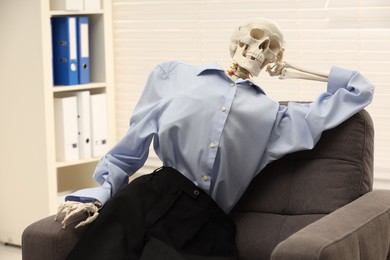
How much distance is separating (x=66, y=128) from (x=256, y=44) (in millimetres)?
1510

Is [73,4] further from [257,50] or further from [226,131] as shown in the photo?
[226,131]

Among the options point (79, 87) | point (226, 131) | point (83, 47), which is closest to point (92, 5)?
point (83, 47)

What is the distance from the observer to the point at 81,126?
4.12 meters

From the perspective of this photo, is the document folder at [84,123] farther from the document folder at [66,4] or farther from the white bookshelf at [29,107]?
the document folder at [66,4]

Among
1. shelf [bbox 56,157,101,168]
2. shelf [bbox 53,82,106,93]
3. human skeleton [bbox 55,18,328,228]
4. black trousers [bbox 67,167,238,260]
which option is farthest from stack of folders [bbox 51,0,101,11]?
black trousers [bbox 67,167,238,260]

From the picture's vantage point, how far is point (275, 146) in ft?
9.01

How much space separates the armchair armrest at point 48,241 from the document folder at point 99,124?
170cm

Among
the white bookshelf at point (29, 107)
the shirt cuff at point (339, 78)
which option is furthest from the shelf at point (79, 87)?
the shirt cuff at point (339, 78)

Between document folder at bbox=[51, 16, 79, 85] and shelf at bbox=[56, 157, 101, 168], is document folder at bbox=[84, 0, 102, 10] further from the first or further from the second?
shelf at bbox=[56, 157, 101, 168]

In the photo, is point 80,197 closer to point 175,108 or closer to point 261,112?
point 175,108

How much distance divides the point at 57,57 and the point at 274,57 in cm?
153

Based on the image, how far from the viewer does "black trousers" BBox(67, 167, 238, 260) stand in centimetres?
245

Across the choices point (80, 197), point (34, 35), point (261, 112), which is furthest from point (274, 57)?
point (34, 35)

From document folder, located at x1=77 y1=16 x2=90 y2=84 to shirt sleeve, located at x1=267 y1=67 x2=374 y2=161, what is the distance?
159 cm
